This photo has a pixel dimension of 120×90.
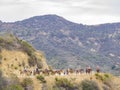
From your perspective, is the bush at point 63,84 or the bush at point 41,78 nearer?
the bush at point 41,78

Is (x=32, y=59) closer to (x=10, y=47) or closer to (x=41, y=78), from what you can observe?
(x=10, y=47)

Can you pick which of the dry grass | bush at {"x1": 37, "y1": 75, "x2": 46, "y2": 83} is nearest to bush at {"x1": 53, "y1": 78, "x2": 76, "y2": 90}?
the dry grass

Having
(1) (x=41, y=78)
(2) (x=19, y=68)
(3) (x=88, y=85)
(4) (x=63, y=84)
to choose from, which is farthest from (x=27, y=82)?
(2) (x=19, y=68)

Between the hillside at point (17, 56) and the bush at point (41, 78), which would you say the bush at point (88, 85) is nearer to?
the bush at point (41, 78)

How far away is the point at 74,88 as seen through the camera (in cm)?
9225

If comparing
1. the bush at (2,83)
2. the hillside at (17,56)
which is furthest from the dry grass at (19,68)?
the bush at (2,83)

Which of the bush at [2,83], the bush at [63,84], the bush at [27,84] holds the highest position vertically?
the bush at [2,83]

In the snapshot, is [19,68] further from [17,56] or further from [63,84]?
Answer: [63,84]

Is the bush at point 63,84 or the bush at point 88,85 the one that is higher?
the bush at point 63,84

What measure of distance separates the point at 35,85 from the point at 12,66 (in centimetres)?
1594

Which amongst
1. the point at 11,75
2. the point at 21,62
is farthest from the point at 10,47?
the point at 11,75

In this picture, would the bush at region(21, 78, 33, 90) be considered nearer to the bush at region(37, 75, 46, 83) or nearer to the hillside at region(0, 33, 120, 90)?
the hillside at region(0, 33, 120, 90)

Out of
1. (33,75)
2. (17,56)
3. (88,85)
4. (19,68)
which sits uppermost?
(17,56)

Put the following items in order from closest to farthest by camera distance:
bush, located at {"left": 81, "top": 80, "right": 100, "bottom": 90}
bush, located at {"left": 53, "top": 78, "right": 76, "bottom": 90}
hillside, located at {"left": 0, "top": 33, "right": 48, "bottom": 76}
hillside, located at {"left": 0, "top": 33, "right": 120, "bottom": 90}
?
hillside, located at {"left": 0, "top": 33, "right": 120, "bottom": 90} → bush, located at {"left": 53, "top": 78, "right": 76, "bottom": 90} → bush, located at {"left": 81, "top": 80, "right": 100, "bottom": 90} → hillside, located at {"left": 0, "top": 33, "right": 48, "bottom": 76}
